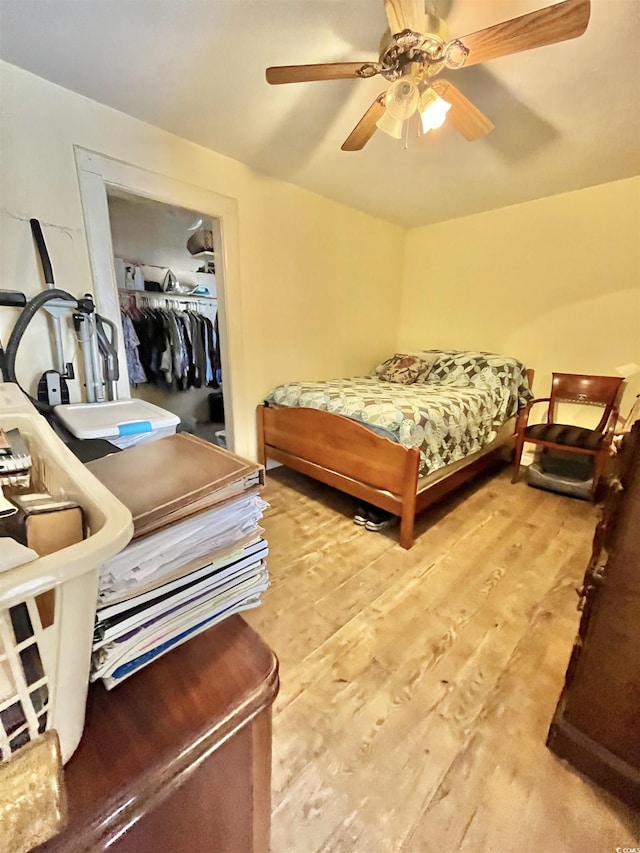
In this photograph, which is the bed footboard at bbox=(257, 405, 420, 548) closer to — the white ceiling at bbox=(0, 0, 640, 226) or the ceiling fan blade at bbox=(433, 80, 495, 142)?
the ceiling fan blade at bbox=(433, 80, 495, 142)

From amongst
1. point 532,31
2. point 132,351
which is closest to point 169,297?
point 132,351

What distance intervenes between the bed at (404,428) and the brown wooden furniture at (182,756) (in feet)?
5.14

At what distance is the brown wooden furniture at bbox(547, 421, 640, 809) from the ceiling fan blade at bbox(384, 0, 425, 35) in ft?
4.42

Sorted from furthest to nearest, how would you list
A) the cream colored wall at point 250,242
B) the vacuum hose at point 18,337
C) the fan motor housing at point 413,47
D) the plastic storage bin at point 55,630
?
the cream colored wall at point 250,242
the vacuum hose at point 18,337
the fan motor housing at point 413,47
the plastic storage bin at point 55,630

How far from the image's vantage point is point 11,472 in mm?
469

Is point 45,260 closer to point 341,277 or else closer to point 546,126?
point 341,277

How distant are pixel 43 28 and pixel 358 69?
1.18 m

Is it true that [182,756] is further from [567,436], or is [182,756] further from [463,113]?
[567,436]

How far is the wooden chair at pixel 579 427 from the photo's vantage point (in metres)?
2.51

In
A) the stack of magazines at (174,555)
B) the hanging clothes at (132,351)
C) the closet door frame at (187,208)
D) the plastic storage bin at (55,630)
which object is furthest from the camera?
the hanging clothes at (132,351)

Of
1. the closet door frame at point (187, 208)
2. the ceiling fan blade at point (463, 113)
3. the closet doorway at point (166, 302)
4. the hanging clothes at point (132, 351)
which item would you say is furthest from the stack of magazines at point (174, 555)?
the hanging clothes at point (132, 351)

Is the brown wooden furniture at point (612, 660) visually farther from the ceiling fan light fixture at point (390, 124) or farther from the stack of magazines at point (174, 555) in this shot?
the ceiling fan light fixture at point (390, 124)

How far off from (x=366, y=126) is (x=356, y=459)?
1.62m

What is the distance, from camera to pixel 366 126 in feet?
5.37
